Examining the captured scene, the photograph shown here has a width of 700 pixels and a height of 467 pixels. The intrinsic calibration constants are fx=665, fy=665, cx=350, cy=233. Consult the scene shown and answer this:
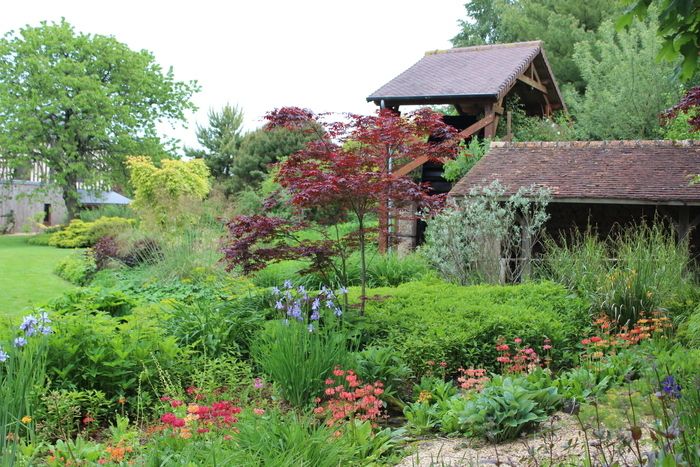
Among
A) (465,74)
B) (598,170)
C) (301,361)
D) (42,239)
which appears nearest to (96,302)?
(301,361)

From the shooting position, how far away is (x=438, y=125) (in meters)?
7.27

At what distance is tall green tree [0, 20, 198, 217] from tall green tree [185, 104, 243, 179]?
214 inches

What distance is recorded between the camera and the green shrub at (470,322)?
609 cm

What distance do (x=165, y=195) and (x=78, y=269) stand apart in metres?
3.66

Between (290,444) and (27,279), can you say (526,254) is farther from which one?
(27,279)

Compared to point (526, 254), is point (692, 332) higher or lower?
→ lower

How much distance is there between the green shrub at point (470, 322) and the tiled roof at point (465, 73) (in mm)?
9966

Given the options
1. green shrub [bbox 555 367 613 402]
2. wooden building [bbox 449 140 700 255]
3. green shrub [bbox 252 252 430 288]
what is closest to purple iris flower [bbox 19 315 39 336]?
green shrub [bbox 555 367 613 402]

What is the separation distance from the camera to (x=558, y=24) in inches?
1141

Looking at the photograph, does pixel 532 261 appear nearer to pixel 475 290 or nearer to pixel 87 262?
pixel 475 290

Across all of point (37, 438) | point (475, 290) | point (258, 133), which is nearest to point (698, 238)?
point (475, 290)

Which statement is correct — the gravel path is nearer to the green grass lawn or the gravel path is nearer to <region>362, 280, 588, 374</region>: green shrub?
<region>362, 280, 588, 374</region>: green shrub

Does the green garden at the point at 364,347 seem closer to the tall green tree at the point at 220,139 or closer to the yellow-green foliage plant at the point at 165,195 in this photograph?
the yellow-green foliage plant at the point at 165,195

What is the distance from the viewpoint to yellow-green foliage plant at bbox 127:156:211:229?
17438 millimetres
